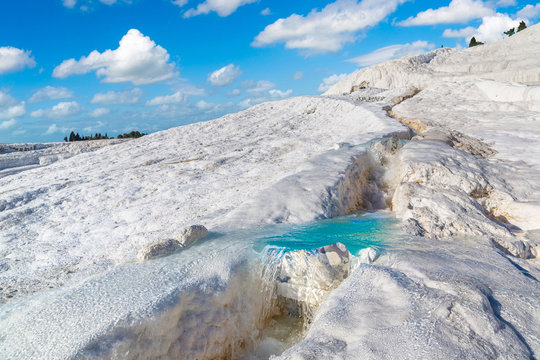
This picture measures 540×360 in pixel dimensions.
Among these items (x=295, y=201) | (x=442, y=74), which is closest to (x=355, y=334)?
(x=295, y=201)

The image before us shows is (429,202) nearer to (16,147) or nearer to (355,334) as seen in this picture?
(355,334)

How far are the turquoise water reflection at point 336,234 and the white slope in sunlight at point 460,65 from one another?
15.5 m

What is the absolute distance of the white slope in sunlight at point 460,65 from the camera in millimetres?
18562

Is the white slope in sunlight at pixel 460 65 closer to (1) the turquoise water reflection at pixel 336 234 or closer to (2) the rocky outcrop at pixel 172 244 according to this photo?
(1) the turquoise water reflection at pixel 336 234

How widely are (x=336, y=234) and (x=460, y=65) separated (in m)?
20.7

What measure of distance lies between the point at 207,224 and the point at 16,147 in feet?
50.9

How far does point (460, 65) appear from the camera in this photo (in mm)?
21422

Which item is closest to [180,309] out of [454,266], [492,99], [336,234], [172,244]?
[172,244]

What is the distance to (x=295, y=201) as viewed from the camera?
5719mm

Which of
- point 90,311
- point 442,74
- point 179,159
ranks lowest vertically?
point 90,311

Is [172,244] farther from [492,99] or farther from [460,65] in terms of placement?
[460,65]

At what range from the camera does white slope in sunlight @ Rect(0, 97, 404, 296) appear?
5484mm

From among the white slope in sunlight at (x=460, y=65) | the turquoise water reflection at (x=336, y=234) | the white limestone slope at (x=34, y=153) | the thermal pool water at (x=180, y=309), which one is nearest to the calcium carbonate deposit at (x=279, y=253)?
the thermal pool water at (x=180, y=309)

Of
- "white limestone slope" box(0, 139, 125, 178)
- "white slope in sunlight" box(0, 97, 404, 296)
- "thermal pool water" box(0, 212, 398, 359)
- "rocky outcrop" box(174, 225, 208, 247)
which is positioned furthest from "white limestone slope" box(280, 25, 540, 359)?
"white limestone slope" box(0, 139, 125, 178)
